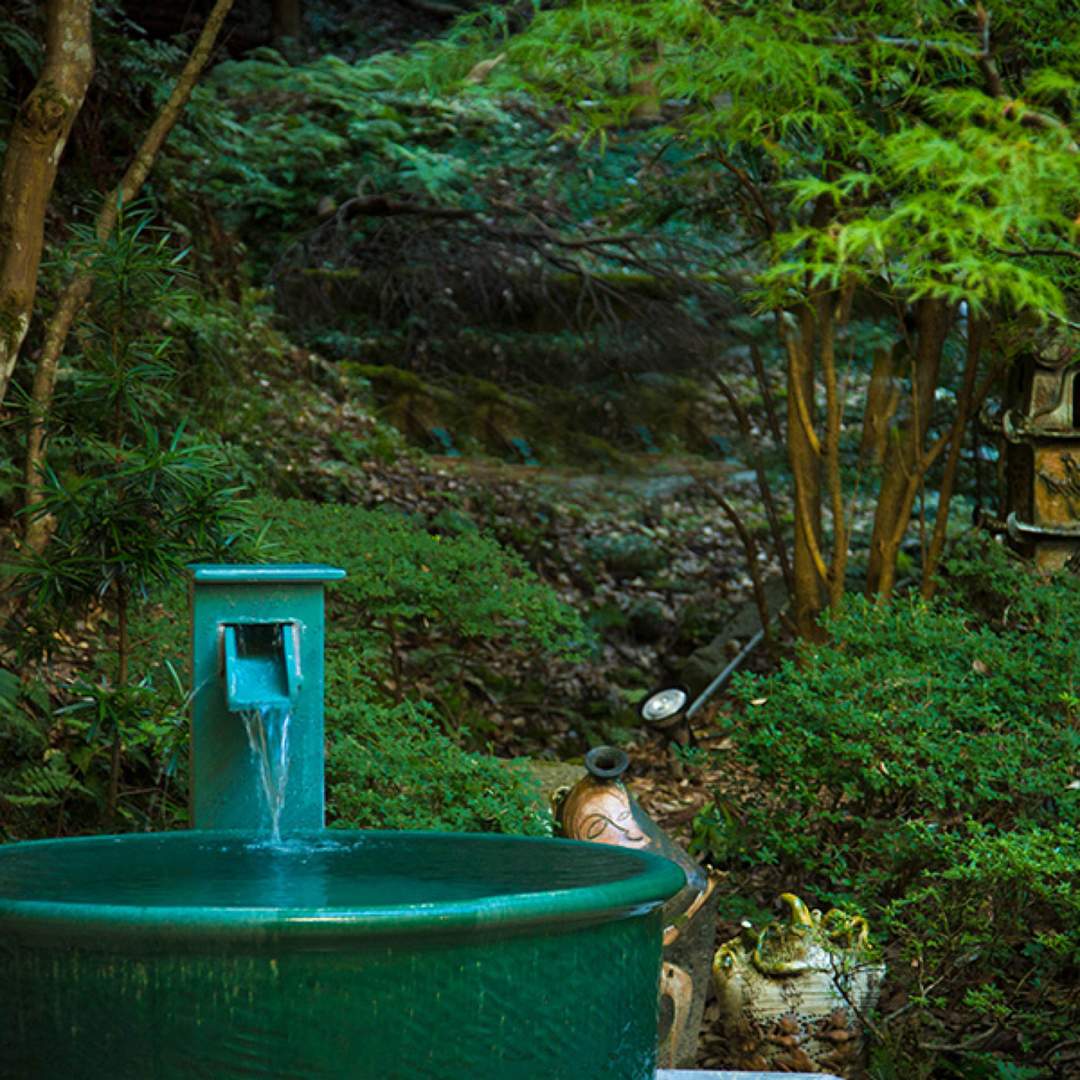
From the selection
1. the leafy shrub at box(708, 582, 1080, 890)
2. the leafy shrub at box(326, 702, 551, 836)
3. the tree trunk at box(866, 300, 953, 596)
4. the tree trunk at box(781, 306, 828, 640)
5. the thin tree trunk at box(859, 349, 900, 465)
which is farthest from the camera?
the thin tree trunk at box(859, 349, 900, 465)

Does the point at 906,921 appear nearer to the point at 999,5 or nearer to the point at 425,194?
the point at 999,5

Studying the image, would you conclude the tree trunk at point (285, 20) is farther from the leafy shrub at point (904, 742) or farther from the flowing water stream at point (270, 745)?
the flowing water stream at point (270, 745)

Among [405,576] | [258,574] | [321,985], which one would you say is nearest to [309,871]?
[321,985]

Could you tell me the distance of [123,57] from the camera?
781 cm

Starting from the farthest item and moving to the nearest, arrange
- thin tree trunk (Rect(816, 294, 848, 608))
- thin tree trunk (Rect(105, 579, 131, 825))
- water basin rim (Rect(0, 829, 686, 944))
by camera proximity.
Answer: thin tree trunk (Rect(816, 294, 848, 608)), thin tree trunk (Rect(105, 579, 131, 825)), water basin rim (Rect(0, 829, 686, 944))

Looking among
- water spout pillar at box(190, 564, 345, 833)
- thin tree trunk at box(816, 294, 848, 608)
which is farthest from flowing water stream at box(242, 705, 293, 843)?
thin tree trunk at box(816, 294, 848, 608)

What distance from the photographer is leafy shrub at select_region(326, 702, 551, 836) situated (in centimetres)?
402

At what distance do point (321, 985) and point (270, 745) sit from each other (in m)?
1.30

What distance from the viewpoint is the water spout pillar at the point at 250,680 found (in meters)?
2.92

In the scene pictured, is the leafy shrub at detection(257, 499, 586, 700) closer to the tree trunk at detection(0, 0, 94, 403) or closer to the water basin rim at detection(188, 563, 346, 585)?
the tree trunk at detection(0, 0, 94, 403)

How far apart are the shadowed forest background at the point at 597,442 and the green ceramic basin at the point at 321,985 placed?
78.5 inches

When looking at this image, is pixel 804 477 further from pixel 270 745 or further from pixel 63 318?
pixel 270 745

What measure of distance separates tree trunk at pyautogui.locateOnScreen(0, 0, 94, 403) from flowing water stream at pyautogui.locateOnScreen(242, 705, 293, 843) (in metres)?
1.75

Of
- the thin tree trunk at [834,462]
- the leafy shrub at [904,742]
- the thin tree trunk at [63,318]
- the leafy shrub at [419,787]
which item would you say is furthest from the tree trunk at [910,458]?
the thin tree trunk at [63,318]
